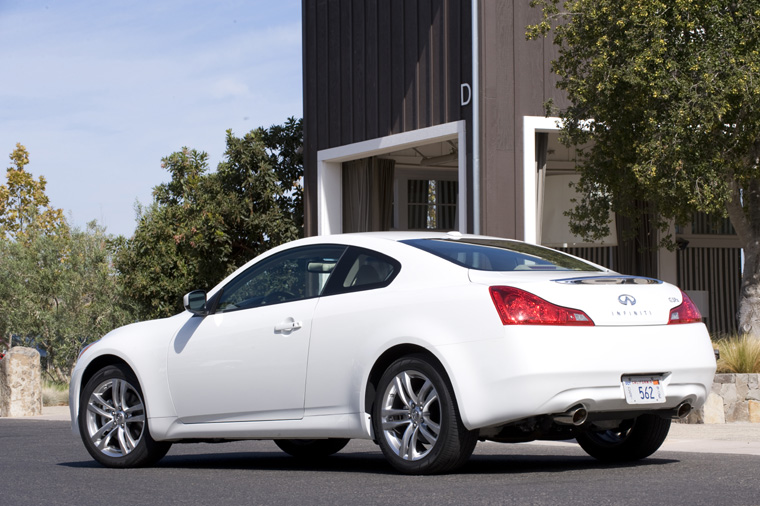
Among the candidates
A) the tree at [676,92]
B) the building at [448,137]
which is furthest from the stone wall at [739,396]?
the building at [448,137]

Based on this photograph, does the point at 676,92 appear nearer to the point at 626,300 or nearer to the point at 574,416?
the point at 626,300

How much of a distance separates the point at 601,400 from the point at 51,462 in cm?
464

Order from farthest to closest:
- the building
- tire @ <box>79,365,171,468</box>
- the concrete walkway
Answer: the building < the concrete walkway < tire @ <box>79,365,171,468</box>

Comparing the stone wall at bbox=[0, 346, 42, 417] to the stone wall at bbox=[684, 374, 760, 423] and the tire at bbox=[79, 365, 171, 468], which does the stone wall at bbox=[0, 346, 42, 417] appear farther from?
the stone wall at bbox=[684, 374, 760, 423]

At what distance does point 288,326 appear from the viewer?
738 centimetres

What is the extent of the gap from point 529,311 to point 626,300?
662 millimetres

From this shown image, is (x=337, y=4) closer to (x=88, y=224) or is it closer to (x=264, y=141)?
(x=264, y=141)

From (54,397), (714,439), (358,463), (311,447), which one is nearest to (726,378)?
(714,439)

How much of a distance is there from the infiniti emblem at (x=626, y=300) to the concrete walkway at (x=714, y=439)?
8.76 ft

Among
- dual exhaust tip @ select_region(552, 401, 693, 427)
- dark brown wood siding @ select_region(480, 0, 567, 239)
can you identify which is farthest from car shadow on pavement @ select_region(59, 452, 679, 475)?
dark brown wood siding @ select_region(480, 0, 567, 239)

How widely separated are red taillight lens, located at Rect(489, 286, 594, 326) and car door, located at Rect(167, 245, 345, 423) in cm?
147

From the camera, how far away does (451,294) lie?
21.7ft

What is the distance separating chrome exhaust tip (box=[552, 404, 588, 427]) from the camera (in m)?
6.36

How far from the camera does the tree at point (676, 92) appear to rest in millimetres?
13781
